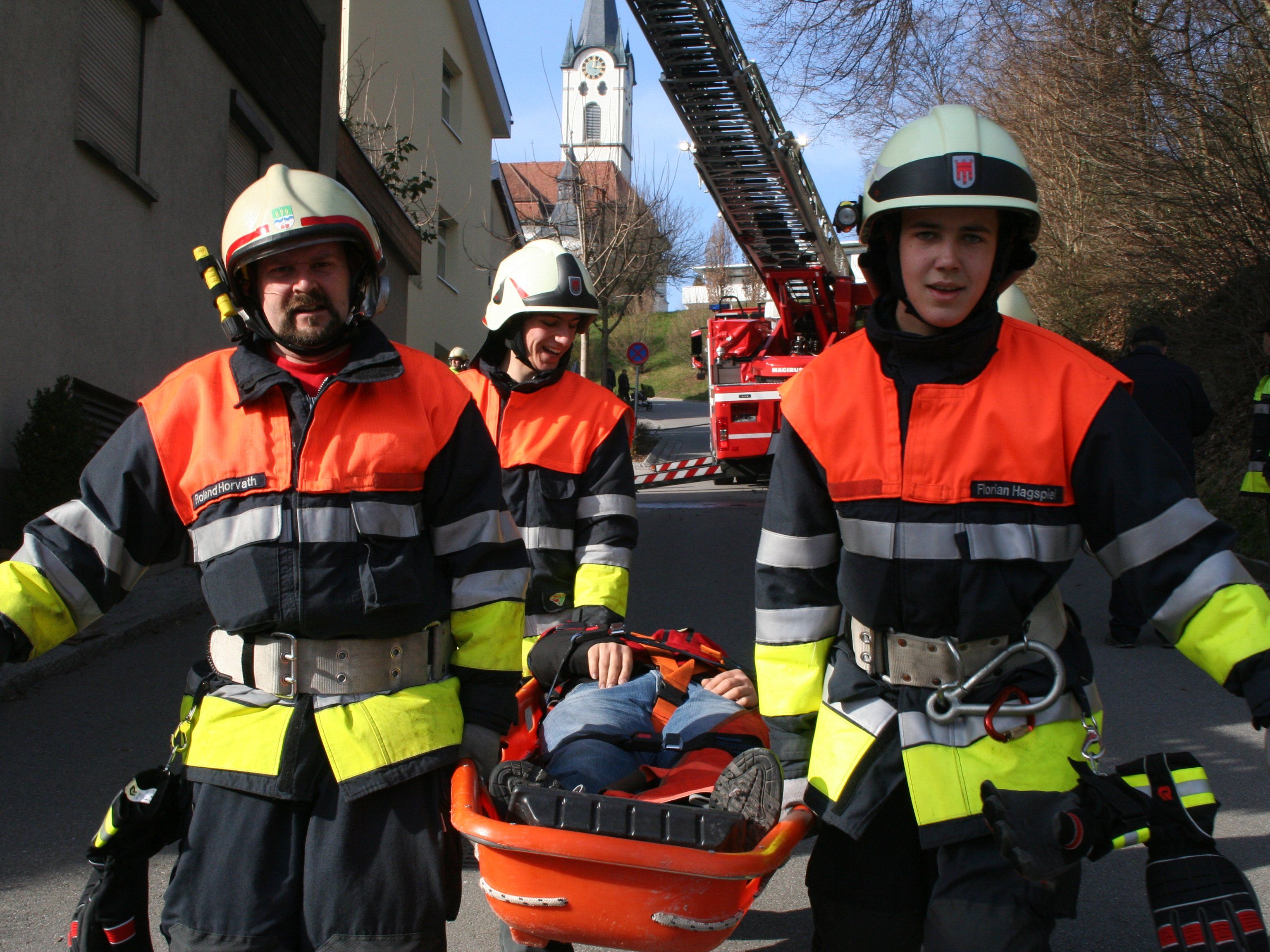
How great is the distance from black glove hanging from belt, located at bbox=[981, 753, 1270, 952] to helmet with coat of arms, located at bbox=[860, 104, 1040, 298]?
105 centimetres

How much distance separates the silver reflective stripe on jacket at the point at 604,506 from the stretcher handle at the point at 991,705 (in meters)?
1.83

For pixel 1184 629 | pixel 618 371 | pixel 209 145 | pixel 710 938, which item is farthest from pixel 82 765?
pixel 618 371

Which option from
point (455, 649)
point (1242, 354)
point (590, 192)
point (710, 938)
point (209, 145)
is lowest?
point (710, 938)

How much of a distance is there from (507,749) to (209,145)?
31.0 ft

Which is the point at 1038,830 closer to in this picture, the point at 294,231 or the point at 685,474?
the point at 294,231

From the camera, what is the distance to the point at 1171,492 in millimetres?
2098

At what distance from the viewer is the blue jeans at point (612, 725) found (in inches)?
117

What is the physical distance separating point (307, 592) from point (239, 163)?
1089 cm

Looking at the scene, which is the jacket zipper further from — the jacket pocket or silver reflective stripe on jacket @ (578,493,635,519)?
silver reflective stripe on jacket @ (578,493,635,519)

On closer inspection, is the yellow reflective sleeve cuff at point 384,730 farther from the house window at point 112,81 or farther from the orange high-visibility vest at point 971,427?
the house window at point 112,81

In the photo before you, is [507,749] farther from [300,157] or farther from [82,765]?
[300,157]

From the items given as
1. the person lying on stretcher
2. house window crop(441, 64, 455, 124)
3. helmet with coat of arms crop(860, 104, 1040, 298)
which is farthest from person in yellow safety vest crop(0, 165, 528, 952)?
house window crop(441, 64, 455, 124)

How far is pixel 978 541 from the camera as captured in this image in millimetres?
2123

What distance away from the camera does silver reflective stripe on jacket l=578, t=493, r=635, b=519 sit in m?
3.87
